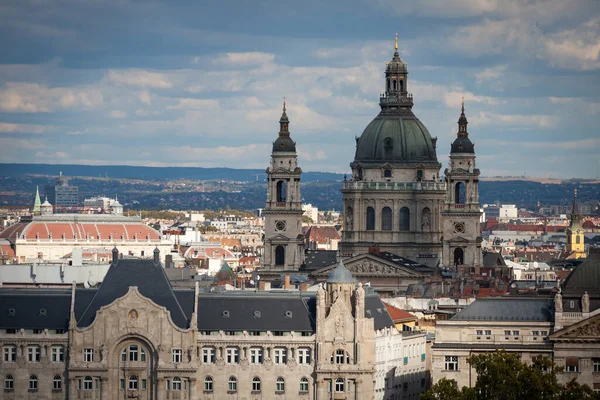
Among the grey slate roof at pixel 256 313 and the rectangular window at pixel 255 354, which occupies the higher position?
the grey slate roof at pixel 256 313

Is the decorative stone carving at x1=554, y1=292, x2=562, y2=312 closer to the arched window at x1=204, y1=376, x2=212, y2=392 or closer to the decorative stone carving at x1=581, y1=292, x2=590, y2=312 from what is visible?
the decorative stone carving at x1=581, y1=292, x2=590, y2=312

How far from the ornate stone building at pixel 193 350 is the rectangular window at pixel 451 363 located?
5.63 metres

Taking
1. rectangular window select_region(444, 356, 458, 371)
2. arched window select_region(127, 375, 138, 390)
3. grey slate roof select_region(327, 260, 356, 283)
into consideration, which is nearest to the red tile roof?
rectangular window select_region(444, 356, 458, 371)

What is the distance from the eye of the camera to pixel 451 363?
6757 inches

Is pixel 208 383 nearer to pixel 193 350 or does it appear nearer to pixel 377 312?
pixel 193 350

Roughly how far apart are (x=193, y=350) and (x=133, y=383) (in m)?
4.62

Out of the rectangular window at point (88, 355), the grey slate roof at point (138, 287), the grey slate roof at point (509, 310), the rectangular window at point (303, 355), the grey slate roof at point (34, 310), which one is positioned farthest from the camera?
the grey slate roof at point (509, 310)

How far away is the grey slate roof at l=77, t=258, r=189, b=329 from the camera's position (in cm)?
16850

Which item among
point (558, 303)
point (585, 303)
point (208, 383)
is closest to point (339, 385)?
point (208, 383)

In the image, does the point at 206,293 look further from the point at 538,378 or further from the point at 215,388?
the point at 538,378

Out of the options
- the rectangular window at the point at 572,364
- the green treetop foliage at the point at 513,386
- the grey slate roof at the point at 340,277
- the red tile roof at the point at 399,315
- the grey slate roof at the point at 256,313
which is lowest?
the green treetop foliage at the point at 513,386

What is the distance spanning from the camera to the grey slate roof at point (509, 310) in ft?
567

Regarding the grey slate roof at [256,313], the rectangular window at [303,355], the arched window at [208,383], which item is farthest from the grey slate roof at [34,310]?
the rectangular window at [303,355]

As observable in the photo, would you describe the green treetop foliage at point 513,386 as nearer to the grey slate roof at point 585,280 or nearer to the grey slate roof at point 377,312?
the grey slate roof at point 377,312
